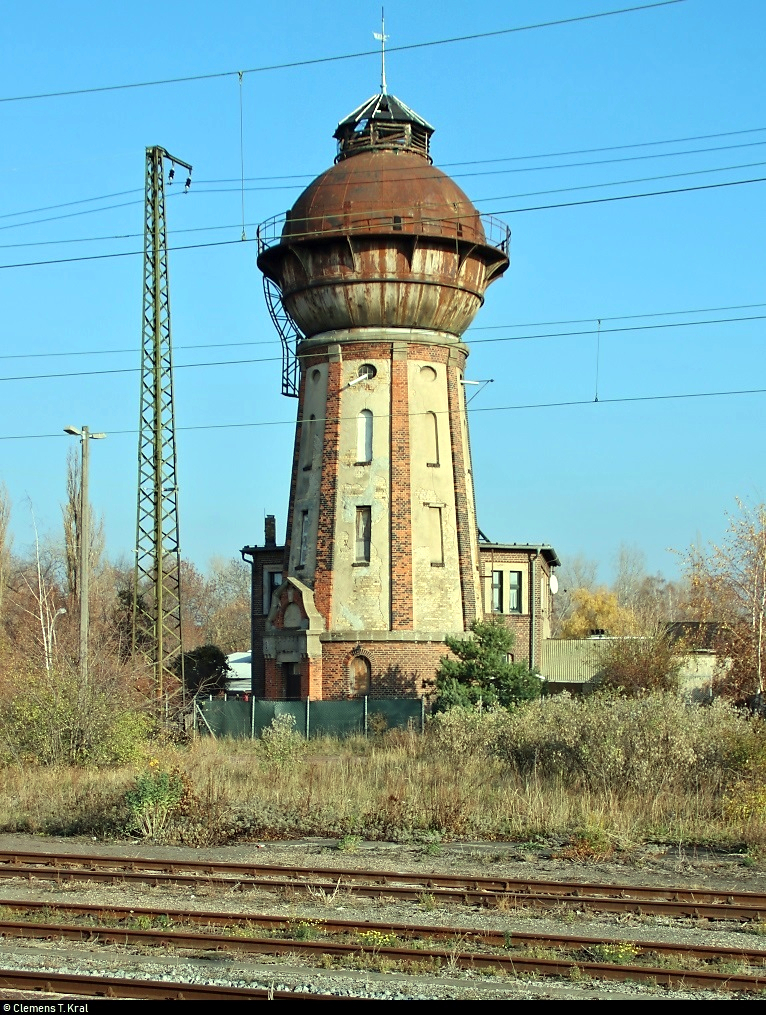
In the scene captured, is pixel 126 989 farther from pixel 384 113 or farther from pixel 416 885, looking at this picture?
pixel 384 113

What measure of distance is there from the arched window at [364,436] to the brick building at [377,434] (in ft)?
0.12

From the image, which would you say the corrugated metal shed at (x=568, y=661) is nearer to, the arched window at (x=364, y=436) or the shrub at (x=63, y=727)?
the arched window at (x=364, y=436)

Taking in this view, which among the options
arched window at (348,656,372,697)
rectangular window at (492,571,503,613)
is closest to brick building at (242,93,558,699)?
arched window at (348,656,372,697)

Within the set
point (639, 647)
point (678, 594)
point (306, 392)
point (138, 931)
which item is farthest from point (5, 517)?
point (678, 594)

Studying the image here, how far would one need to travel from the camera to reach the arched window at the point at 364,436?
32656 millimetres

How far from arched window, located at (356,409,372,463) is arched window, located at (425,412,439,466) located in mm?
1534

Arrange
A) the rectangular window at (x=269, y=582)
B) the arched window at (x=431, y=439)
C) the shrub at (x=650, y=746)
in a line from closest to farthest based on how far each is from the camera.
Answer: the shrub at (x=650, y=746) → the arched window at (x=431, y=439) → the rectangular window at (x=269, y=582)

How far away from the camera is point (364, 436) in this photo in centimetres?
3272

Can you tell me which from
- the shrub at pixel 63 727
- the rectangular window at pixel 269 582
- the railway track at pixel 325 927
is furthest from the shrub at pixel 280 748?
the rectangular window at pixel 269 582

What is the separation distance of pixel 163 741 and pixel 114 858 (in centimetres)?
954

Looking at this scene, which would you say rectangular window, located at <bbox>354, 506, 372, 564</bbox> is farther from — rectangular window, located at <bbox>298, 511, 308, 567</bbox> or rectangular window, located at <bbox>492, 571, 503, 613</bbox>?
rectangular window, located at <bbox>492, 571, 503, 613</bbox>

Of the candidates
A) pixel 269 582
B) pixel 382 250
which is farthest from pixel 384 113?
pixel 269 582

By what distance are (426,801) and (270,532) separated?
908 inches

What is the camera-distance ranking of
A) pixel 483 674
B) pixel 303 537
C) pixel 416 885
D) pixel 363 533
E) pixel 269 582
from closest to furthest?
→ pixel 416 885, pixel 483 674, pixel 363 533, pixel 303 537, pixel 269 582
